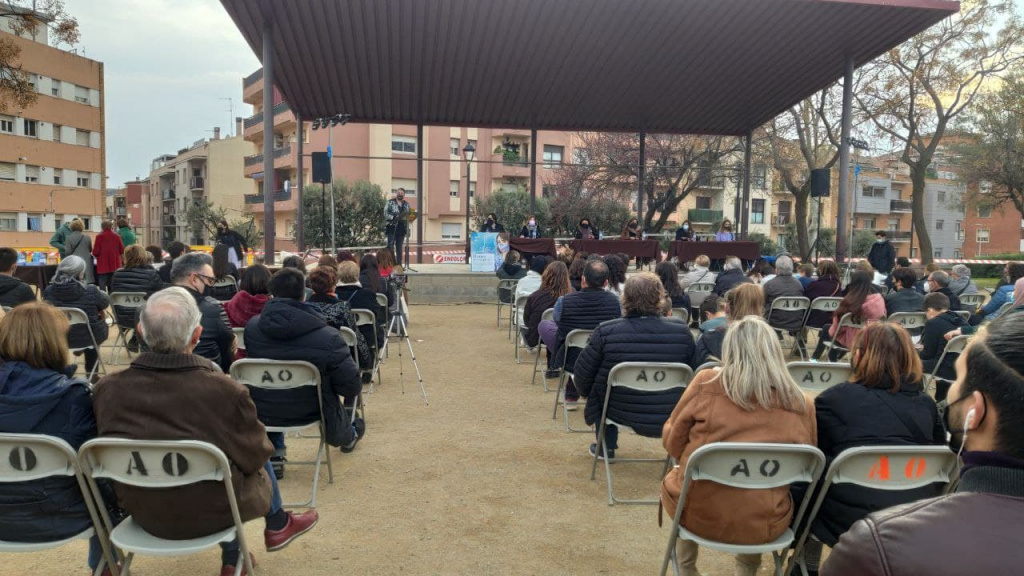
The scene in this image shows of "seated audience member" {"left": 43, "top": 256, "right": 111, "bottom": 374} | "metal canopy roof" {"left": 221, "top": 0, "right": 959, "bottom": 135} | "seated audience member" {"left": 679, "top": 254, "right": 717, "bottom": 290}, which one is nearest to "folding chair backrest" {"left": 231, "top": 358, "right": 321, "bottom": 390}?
"seated audience member" {"left": 43, "top": 256, "right": 111, "bottom": 374}

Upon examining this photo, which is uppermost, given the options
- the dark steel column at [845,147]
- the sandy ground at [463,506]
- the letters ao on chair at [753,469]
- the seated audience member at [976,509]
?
the dark steel column at [845,147]

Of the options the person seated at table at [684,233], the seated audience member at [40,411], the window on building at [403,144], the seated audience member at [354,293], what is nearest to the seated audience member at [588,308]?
the seated audience member at [354,293]

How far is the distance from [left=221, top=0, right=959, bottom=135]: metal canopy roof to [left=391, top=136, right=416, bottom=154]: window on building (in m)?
25.2

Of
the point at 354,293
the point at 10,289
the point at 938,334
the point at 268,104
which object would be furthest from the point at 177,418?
the point at 268,104

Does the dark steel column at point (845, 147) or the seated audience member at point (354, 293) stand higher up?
the dark steel column at point (845, 147)

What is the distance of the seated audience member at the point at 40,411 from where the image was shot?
7.64 feet

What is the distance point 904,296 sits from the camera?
22.3 feet

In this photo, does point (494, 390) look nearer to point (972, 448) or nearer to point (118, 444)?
point (118, 444)

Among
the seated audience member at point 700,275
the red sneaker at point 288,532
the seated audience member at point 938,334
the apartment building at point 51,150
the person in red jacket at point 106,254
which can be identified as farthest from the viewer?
the apartment building at point 51,150

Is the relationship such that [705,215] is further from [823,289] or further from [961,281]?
[823,289]

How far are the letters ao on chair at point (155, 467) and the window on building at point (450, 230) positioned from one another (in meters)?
43.1

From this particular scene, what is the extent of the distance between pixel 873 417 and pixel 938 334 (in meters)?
3.57

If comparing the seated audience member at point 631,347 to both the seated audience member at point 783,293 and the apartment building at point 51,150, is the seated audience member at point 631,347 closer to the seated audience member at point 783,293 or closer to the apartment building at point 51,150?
the seated audience member at point 783,293

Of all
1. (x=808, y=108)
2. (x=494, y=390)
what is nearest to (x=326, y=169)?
(x=494, y=390)
